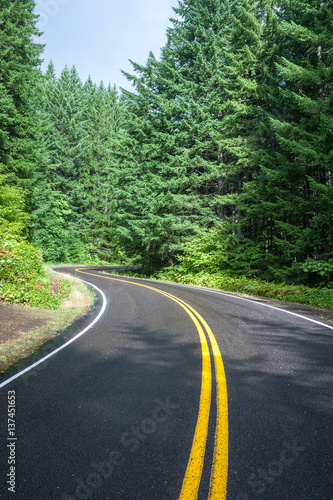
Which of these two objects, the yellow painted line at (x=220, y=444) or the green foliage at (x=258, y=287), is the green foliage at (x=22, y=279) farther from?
the green foliage at (x=258, y=287)

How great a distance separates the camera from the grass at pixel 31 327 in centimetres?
555

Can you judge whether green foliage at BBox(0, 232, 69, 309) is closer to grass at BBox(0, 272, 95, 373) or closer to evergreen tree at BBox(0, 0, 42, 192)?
grass at BBox(0, 272, 95, 373)

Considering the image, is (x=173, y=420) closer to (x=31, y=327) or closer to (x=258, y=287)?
(x=31, y=327)

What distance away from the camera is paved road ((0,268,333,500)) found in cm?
238

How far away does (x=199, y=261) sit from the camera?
1922 centimetres

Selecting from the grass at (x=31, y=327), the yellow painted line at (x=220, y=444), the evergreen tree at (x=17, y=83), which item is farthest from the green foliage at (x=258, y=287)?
the evergreen tree at (x=17, y=83)

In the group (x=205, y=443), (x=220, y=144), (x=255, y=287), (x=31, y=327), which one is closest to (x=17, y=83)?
(x=220, y=144)

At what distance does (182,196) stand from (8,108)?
12.6 meters

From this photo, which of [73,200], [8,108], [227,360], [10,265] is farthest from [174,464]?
[73,200]

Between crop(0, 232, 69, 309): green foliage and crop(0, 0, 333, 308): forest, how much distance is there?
0.10 m

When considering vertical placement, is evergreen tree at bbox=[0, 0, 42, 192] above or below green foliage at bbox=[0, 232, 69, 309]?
above

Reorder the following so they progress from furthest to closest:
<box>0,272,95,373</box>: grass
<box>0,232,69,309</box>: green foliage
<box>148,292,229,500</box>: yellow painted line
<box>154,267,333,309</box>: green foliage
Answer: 1. <box>154,267,333,309</box>: green foliage
2. <box>0,232,69,309</box>: green foliage
3. <box>0,272,95,373</box>: grass
4. <box>148,292,229,500</box>: yellow painted line

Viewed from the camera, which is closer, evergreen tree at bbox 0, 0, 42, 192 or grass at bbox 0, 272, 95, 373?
grass at bbox 0, 272, 95, 373

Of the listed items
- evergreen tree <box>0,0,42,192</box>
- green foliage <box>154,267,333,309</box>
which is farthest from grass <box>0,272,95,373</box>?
evergreen tree <box>0,0,42,192</box>
